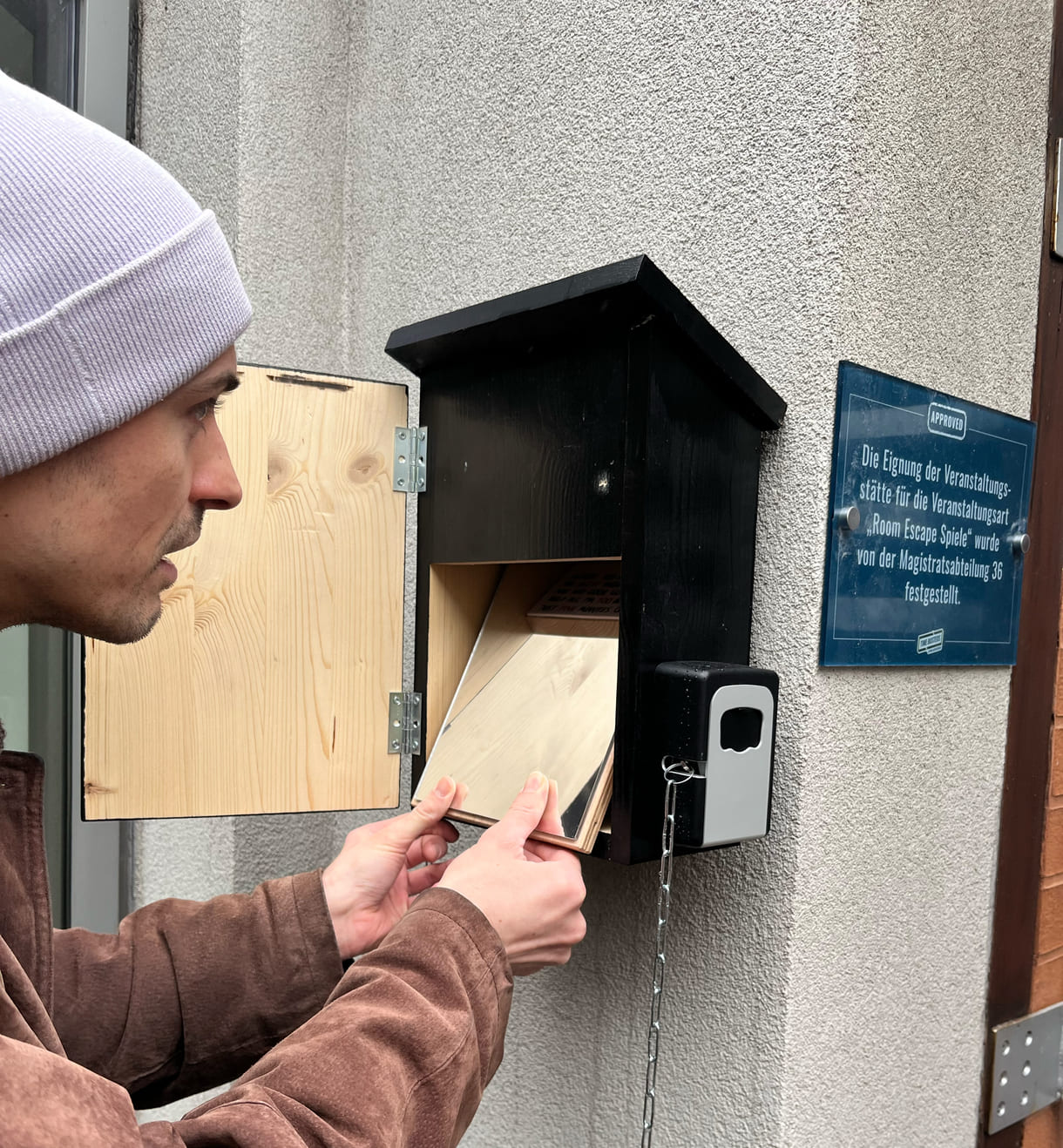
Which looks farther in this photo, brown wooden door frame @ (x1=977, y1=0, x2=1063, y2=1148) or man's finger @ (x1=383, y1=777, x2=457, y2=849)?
brown wooden door frame @ (x1=977, y1=0, x2=1063, y2=1148)

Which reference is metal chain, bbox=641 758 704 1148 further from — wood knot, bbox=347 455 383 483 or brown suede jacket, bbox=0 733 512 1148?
wood knot, bbox=347 455 383 483

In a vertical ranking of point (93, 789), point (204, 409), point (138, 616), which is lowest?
point (93, 789)

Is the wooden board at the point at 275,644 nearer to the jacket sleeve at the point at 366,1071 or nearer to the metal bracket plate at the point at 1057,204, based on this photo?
the jacket sleeve at the point at 366,1071

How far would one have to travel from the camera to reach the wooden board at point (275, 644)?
1.51 metres

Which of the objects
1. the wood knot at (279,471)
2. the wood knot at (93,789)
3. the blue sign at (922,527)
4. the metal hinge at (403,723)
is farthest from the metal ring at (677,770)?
the wood knot at (93,789)

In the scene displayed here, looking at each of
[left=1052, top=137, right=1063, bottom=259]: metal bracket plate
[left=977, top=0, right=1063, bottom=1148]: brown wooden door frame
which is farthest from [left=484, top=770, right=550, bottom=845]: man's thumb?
[left=1052, top=137, right=1063, bottom=259]: metal bracket plate

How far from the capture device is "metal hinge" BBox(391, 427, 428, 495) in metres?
1.59

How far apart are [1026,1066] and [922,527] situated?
1003 millimetres

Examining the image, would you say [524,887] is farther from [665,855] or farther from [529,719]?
[529,719]

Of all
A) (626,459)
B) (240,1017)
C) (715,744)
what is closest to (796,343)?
(626,459)

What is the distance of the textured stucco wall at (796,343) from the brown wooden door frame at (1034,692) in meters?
0.04

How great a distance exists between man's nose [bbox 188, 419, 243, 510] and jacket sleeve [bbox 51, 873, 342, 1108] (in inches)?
23.7

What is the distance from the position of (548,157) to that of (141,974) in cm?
141

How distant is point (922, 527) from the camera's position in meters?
1.46
